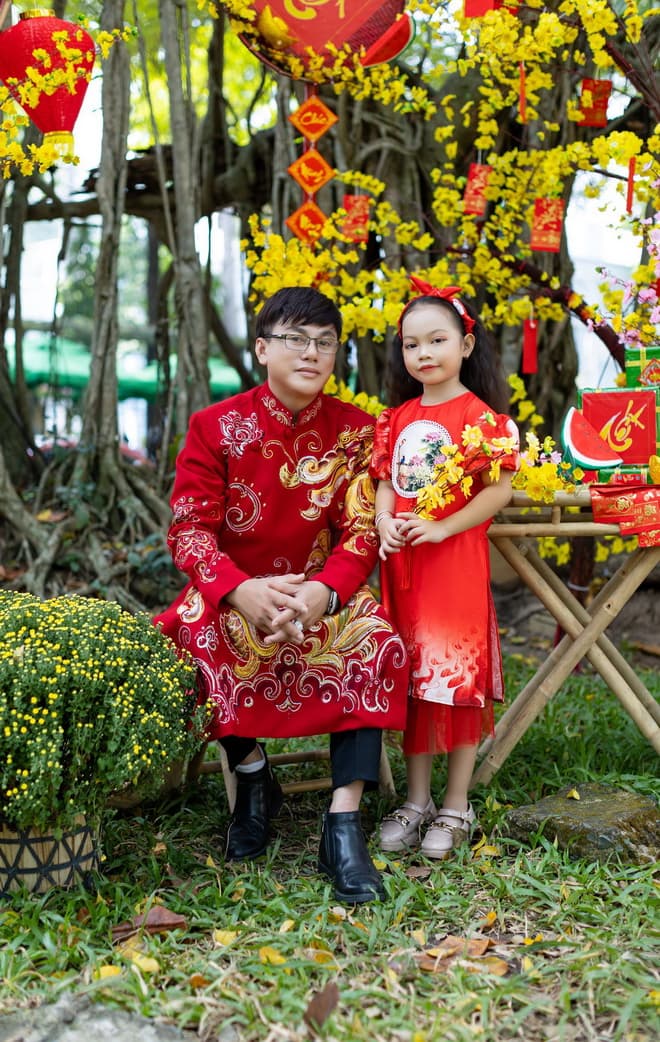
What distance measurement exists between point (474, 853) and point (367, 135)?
10.4 ft

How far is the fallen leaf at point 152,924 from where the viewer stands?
1.74 m

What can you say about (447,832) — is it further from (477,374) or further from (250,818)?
(477,374)

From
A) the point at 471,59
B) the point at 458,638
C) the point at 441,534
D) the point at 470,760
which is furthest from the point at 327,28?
the point at 470,760

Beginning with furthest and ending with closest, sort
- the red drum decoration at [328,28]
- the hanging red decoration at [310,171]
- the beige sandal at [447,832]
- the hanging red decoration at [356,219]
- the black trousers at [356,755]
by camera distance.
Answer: the hanging red decoration at [356,219], the hanging red decoration at [310,171], the red drum decoration at [328,28], the beige sandal at [447,832], the black trousers at [356,755]

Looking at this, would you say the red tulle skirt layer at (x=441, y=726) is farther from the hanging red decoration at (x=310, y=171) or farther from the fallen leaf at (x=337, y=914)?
the hanging red decoration at (x=310, y=171)

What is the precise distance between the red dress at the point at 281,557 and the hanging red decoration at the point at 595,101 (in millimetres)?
1314

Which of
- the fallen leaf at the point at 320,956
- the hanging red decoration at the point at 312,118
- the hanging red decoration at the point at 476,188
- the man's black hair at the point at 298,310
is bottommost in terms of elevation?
the fallen leaf at the point at 320,956

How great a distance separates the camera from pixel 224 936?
1721mm

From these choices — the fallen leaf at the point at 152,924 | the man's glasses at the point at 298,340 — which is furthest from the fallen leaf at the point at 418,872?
the man's glasses at the point at 298,340

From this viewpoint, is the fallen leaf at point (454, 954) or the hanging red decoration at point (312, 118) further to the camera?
the hanging red decoration at point (312, 118)

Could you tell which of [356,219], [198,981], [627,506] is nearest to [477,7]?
[356,219]

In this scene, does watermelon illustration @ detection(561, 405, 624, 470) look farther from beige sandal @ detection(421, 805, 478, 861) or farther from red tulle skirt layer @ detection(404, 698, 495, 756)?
beige sandal @ detection(421, 805, 478, 861)

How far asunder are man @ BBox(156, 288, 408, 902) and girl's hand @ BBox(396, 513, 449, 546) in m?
0.12

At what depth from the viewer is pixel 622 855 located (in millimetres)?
2041
